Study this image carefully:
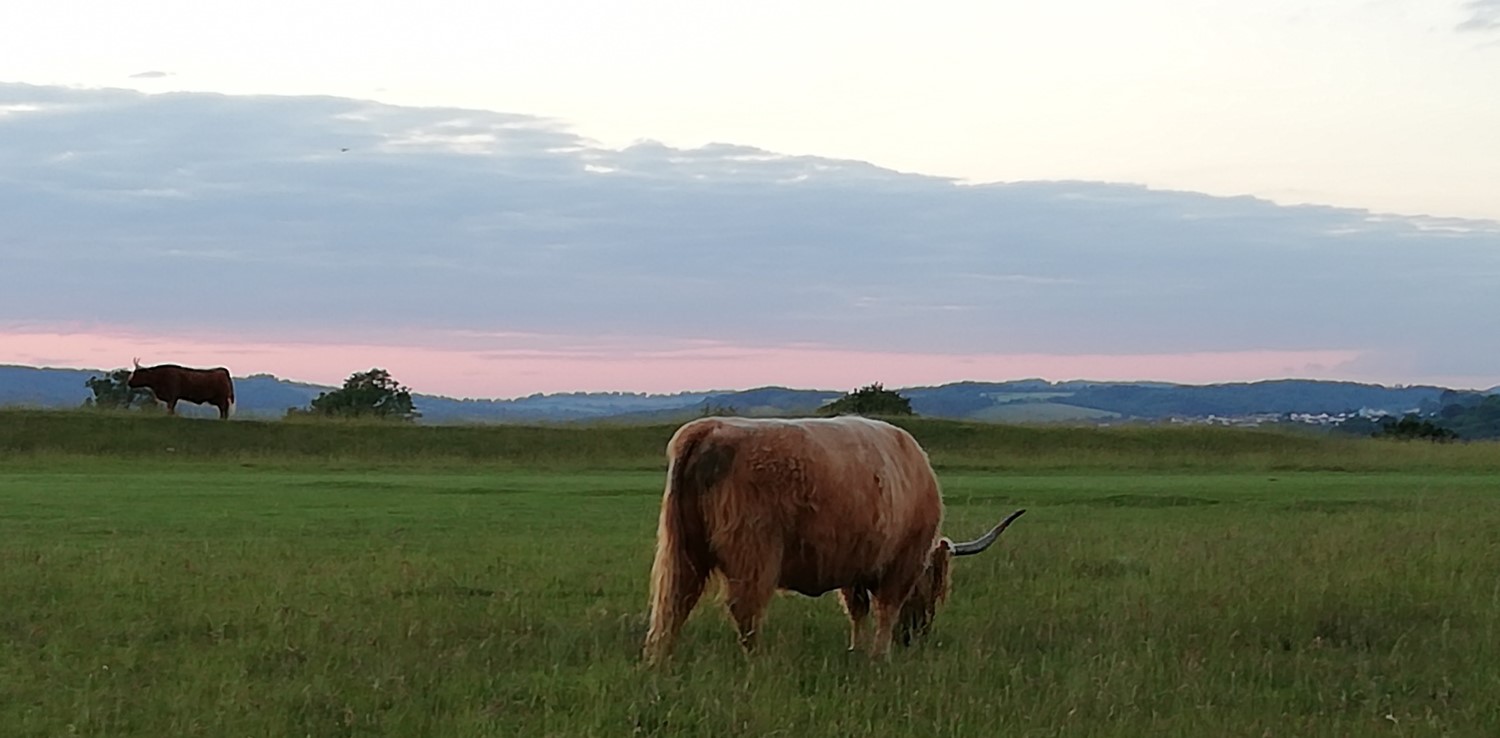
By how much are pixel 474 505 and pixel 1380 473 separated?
26519mm

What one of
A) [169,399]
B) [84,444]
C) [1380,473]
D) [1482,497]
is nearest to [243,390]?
[169,399]

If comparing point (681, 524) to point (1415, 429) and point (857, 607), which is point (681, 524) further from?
point (1415, 429)

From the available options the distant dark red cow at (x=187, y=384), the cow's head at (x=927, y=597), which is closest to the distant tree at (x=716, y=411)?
the distant dark red cow at (x=187, y=384)

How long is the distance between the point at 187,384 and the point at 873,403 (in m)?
25.1

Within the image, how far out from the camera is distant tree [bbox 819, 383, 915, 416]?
5720cm

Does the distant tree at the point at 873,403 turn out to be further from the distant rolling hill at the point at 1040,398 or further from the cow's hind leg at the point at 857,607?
the cow's hind leg at the point at 857,607

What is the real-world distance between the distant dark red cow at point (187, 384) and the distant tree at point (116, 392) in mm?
1914

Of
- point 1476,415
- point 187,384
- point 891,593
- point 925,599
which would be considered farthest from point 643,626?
point 1476,415

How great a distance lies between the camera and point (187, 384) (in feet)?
166

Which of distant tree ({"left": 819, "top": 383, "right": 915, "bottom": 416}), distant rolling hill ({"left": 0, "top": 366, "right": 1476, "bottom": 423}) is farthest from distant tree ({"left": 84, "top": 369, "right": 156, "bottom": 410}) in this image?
distant tree ({"left": 819, "top": 383, "right": 915, "bottom": 416})

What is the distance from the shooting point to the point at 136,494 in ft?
82.3

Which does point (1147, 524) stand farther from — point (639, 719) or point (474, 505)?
point (639, 719)

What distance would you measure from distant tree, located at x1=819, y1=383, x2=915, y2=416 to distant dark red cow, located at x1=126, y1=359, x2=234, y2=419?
69.0ft

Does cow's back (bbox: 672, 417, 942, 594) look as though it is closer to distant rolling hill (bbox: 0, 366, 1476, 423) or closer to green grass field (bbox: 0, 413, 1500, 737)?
green grass field (bbox: 0, 413, 1500, 737)
